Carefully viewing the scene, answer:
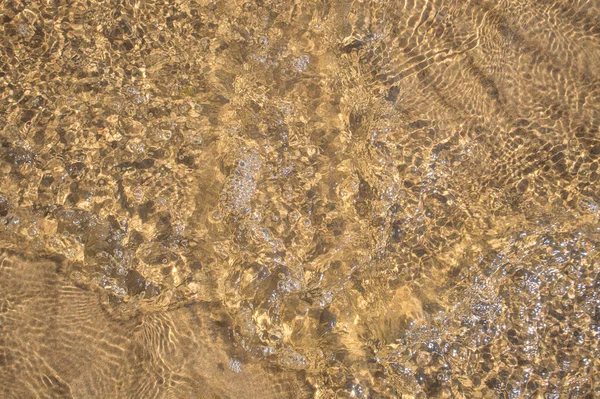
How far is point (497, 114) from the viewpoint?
7.63 ft

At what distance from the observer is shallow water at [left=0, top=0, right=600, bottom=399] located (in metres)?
1.89

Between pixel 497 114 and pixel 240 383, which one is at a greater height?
pixel 497 114

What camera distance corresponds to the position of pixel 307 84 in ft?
7.58

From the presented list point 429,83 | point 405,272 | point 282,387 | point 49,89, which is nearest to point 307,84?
point 429,83

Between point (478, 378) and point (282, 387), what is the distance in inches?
26.9

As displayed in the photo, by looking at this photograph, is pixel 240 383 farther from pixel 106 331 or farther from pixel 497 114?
pixel 497 114

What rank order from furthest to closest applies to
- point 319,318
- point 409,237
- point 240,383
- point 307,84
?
point 307,84 < point 409,237 < point 319,318 < point 240,383

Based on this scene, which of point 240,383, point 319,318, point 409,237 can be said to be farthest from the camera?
point 409,237

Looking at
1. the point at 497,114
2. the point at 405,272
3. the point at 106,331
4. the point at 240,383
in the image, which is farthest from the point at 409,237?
the point at 106,331

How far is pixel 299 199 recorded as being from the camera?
7.05ft

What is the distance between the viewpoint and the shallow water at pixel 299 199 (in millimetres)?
1892

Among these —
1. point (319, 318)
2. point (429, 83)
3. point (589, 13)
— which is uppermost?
point (589, 13)

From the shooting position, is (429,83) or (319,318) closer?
(319,318)

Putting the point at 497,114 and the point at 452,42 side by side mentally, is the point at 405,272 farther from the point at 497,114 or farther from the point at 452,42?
the point at 452,42
